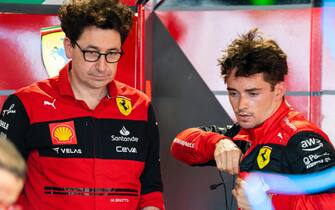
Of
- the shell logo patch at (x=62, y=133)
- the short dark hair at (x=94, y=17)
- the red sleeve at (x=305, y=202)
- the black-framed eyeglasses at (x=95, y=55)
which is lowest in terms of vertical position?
the red sleeve at (x=305, y=202)

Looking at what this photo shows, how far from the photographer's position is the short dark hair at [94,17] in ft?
7.77

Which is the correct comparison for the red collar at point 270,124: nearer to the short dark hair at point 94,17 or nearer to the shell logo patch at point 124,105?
the shell logo patch at point 124,105

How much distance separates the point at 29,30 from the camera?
304cm

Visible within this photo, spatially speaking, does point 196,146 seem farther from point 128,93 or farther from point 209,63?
point 209,63

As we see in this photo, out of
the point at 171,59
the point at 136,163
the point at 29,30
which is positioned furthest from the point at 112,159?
the point at 171,59

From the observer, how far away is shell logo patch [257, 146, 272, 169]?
2299mm

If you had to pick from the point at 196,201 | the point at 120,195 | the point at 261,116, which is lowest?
the point at 196,201

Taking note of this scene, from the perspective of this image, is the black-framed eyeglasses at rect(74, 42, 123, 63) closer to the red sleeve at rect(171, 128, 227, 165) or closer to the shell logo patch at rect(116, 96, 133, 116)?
the shell logo patch at rect(116, 96, 133, 116)

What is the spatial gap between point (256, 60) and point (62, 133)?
2.22 ft

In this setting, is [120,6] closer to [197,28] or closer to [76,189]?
[76,189]

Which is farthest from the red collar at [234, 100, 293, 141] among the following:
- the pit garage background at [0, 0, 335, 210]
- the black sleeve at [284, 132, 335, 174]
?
the pit garage background at [0, 0, 335, 210]

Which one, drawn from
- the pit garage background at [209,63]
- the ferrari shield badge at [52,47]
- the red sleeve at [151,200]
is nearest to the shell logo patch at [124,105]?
the red sleeve at [151,200]

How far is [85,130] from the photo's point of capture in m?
2.41

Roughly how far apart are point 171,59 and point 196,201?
682 millimetres
